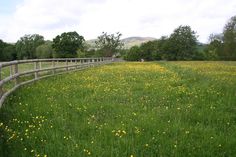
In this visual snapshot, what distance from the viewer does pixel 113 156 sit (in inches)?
258

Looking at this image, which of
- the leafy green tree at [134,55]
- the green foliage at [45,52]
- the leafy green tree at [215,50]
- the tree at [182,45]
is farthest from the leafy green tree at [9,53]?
the leafy green tree at [215,50]

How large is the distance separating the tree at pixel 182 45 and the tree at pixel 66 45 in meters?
32.6

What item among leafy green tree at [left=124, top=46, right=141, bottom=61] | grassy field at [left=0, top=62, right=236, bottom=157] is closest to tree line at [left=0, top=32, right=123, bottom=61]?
leafy green tree at [left=124, top=46, right=141, bottom=61]

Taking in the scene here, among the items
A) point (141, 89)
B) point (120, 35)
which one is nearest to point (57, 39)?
point (120, 35)

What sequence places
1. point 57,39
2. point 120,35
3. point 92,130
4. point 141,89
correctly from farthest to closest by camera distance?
point 57,39 < point 120,35 < point 141,89 < point 92,130

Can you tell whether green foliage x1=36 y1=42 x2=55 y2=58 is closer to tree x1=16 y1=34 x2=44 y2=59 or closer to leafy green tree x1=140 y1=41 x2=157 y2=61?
tree x1=16 y1=34 x2=44 y2=59

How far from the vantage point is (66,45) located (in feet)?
475

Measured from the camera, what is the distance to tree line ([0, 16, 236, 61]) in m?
120

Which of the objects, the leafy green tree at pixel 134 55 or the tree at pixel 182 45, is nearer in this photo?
the tree at pixel 182 45

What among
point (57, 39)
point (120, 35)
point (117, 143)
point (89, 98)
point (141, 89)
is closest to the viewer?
point (117, 143)

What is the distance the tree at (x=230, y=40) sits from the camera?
114875 millimetres

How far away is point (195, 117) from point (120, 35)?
11898 cm

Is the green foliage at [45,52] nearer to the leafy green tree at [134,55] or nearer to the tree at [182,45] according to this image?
the leafy green tree at [134,55]

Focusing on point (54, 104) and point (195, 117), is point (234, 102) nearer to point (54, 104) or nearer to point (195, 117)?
point (195, 117)
